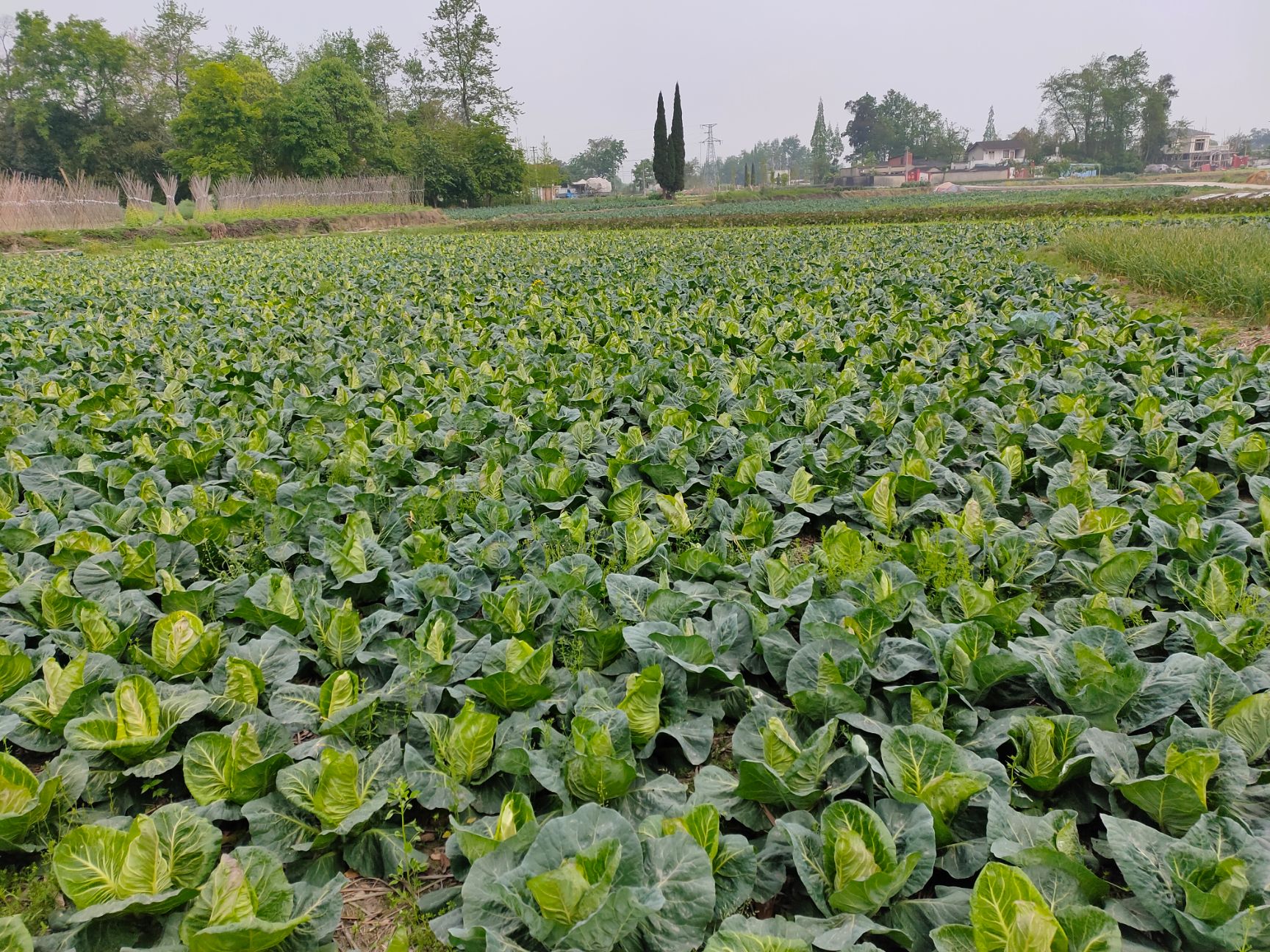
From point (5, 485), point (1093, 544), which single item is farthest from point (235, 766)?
point (1093, 544)

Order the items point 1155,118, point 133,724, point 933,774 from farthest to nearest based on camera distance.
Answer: point 1155,118
point 133,724
point 933,774

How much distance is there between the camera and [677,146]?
57.3 metres

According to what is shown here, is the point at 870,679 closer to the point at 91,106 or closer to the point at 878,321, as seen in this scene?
the point at 878,321

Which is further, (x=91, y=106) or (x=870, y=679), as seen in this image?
(x=91, y=106)

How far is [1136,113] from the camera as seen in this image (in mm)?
89000

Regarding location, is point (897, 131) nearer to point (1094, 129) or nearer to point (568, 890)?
point (1094, 129)

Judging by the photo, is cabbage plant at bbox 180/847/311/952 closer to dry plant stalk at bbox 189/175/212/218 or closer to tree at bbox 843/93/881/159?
dry plant stalk at bbox 189/175/212/218

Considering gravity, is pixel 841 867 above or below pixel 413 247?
below

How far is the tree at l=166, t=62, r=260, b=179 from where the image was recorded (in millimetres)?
47875

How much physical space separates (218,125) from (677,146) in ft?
100

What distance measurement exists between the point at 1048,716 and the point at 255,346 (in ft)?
23.3

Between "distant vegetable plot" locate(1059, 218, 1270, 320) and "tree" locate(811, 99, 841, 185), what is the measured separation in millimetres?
86562

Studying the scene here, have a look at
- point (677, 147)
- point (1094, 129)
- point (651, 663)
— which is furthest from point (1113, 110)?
point (651, 663)

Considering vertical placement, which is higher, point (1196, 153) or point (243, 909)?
point (1196, 153)
